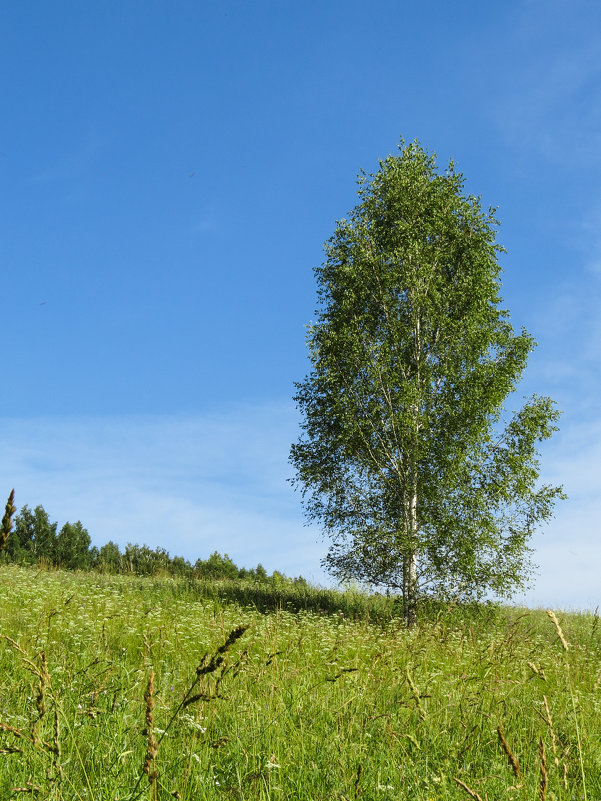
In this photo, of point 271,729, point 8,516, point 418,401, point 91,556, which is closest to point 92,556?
point 91,556

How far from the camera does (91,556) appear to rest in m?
28.2

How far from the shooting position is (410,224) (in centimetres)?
1875

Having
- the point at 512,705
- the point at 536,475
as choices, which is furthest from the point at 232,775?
the point at 536,475

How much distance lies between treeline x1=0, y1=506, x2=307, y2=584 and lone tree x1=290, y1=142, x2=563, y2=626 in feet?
33.3

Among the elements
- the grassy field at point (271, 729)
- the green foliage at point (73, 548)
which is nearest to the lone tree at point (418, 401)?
the grassy field at point (271, 729)

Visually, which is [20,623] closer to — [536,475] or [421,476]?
[421,476]

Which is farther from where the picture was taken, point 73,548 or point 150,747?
point 73,548

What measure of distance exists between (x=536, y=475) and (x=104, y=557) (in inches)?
772

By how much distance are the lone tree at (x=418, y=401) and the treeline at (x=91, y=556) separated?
10145mm

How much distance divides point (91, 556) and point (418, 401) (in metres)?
18.6

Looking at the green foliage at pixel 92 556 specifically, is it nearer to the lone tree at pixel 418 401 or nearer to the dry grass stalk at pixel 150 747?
the lone tree at pixel 418 401

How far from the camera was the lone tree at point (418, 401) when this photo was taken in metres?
16.8

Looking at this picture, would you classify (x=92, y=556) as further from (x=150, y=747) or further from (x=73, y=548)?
(x=150, y=747)

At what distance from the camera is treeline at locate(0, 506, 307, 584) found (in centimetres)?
2677
